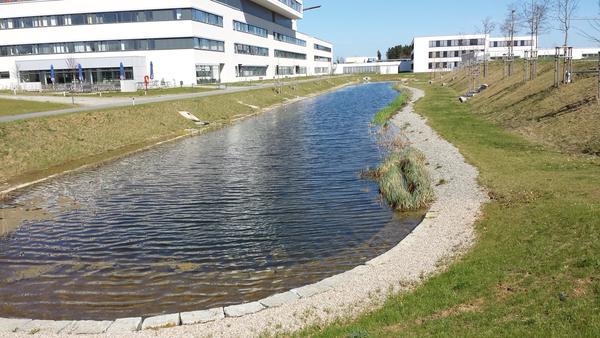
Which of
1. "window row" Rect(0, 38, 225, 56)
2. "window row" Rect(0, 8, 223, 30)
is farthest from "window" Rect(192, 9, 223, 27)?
"window row" Rect(0, 38, 225, 56)

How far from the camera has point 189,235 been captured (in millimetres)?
14453

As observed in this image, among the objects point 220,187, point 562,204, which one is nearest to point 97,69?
point 220,187

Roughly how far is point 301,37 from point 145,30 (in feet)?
247

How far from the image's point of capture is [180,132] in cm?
3778

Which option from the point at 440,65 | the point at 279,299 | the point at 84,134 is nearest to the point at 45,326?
the point at 279,299

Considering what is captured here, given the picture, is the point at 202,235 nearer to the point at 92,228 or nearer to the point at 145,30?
the point at 92,228

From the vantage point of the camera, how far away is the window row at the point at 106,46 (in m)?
70.5

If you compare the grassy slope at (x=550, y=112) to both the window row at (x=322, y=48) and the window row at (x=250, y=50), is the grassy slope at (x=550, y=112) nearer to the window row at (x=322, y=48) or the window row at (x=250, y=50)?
the window row at (x=250, y=50)

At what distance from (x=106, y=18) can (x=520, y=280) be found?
7379 centimetres

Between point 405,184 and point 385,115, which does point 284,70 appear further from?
point 405,184

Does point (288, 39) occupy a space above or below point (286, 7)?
below

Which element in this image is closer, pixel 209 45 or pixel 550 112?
pixel 550 112

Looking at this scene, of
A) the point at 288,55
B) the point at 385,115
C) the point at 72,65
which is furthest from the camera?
the point at 288,55

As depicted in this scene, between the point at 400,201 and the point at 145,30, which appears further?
the point at 145,30
